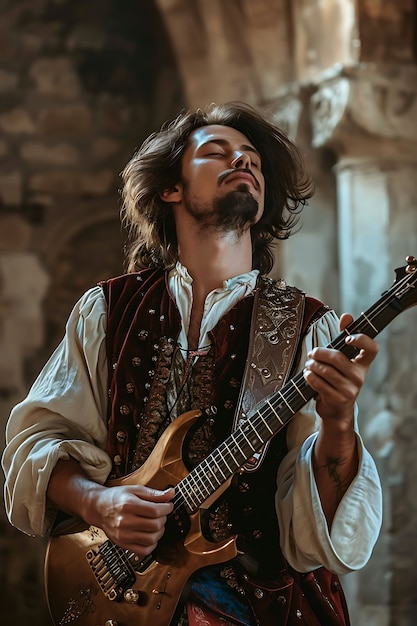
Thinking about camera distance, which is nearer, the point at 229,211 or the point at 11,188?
the point at 229,211

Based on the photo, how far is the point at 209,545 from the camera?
165cm

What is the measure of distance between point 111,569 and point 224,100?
2.01 meters

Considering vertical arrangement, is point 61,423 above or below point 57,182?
below

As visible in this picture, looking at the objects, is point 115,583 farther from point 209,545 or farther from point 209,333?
point 209,333

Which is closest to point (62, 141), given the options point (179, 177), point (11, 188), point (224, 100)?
point (11, 188)

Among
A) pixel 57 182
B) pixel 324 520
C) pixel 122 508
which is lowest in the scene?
pixel 324 520

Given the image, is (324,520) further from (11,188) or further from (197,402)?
(11,188)

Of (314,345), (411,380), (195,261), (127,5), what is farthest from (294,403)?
(127,5)

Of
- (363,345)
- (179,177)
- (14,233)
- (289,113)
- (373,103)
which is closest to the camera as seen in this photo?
(363,345)

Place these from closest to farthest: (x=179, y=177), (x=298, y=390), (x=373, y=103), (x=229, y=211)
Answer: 1. (x=298, y=390)
2. (x=229, y=211)
3. (x=179, y=177)
4. (x=373, y=103)

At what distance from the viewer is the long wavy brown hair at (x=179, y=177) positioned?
1993mm

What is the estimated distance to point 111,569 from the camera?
1722mm

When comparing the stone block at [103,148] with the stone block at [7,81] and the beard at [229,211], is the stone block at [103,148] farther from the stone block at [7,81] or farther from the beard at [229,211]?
the beard at [229,211]

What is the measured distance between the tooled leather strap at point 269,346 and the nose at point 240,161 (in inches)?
10.0
